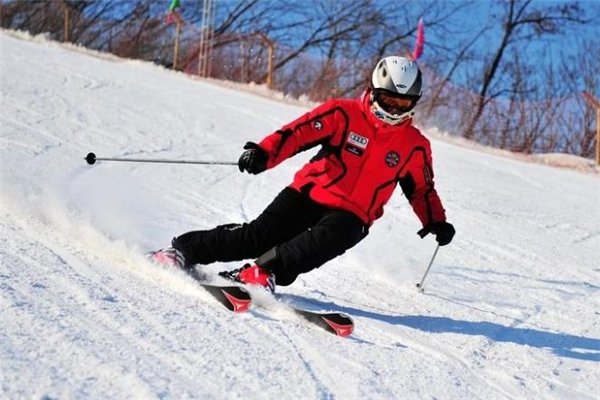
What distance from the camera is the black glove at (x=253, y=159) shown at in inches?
126

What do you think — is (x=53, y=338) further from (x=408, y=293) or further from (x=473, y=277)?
(x=473, y=277)

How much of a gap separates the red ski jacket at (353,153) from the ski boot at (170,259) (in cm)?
69

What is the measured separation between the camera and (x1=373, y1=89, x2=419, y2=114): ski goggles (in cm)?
347

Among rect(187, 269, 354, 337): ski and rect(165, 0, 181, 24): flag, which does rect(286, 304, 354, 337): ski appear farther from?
rect(165, 0, 181, 24): flag

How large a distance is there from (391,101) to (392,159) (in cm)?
29

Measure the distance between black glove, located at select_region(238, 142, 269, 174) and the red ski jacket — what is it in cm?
20

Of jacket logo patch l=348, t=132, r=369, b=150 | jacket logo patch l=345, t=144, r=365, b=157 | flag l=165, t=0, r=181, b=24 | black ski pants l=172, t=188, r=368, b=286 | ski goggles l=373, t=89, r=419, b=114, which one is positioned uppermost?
flag l=165, t=0, r=181, b=24

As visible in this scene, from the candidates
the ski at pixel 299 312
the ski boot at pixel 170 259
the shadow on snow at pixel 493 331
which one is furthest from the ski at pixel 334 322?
the ski boot at pixel 170 259

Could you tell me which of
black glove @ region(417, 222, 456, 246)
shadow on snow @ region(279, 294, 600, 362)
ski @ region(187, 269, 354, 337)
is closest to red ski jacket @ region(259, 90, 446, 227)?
black glove @ region(417, 222, 456, 246)

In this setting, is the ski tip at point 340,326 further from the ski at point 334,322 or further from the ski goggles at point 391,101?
the ski goggles at point 391,101

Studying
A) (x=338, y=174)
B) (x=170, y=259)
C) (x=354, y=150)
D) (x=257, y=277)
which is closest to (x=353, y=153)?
(x=354, y=150)

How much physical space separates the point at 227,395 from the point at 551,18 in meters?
20.2

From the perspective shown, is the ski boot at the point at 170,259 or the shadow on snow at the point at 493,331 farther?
the ski boot at the point at 170,259

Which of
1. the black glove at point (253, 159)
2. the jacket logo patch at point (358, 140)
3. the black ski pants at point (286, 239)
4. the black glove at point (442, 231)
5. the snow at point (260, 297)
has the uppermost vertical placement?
the jacket logo patch at point (358, 140)
